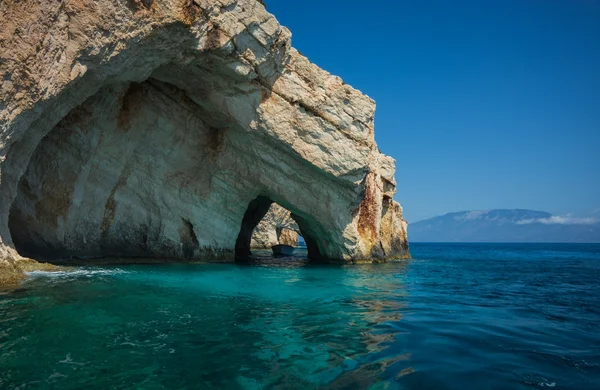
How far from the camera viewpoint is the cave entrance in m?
31.0

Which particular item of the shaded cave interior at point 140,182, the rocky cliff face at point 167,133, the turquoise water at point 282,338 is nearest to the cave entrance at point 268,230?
the rocky cliff face at point 167,133

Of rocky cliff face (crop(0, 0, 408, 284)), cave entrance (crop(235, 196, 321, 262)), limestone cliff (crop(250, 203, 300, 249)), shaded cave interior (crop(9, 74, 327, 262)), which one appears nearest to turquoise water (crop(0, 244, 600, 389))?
rocky cliff face (crop(0, 0, 408, 284))

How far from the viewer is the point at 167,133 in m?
20.8

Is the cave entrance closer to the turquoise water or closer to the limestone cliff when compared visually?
the limestone cliff

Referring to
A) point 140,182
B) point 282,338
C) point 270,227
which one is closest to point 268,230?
point 270,227

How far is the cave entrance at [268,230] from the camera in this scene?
31.0 metres

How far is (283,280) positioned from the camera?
55.9 ft

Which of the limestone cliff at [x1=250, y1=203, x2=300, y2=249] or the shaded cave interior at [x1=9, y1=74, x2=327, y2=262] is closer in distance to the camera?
the shaded cave interior at [x1=9, y1=74, x2=327, y2=262]

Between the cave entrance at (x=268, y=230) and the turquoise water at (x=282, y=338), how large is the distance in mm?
16035

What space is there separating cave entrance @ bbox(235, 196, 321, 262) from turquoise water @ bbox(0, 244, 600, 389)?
52.6 ft

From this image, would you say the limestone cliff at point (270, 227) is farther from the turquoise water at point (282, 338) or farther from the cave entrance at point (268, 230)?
the turquoise water at point (282, 338)

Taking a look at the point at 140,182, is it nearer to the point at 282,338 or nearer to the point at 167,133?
the point at 167,133

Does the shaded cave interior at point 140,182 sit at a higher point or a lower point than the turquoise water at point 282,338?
higher

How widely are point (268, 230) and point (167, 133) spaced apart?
2823 centimetres
